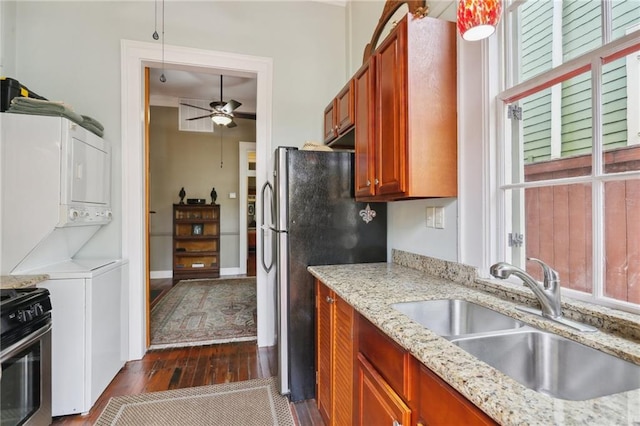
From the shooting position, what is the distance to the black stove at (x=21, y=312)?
54.5 inches

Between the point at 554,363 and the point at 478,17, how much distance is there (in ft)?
3.81

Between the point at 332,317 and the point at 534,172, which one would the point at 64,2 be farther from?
the point at 534,172

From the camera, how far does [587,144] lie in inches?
43.6

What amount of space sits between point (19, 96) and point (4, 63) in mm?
656

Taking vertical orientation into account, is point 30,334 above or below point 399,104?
below

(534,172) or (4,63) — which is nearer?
(534,172)

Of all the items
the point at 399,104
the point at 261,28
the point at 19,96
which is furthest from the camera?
the point at 261,28

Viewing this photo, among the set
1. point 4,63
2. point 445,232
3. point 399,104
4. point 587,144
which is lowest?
point 445,232

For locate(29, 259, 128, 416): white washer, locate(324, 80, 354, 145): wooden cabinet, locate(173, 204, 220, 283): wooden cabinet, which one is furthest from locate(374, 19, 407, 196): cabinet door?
locate(173, 204, 220, 283): wooden cabinet

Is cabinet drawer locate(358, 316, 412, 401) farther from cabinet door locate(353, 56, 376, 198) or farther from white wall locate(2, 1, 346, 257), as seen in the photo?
white wall locate(2, 1, 346, 257)

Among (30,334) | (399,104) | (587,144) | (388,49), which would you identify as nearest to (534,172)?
(587,144)

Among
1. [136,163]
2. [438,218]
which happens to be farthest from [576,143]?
[136,163]

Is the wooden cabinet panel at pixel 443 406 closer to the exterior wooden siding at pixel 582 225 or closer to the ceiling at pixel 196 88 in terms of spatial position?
the exterior wooden siding at pixel 582 225

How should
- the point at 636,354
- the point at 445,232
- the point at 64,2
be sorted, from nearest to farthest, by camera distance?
1. the point at 636,354
2. the point at 445,232
3. the point at 64,2
